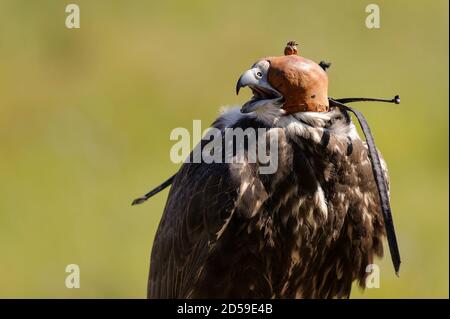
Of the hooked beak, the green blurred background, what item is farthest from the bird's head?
the green blurred background

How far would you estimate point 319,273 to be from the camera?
7055 mm

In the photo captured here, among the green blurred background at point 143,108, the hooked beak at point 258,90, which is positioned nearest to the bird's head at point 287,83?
the hooked beak at point 258,90

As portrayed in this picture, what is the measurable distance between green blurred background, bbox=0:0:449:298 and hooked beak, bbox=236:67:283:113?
5.22 m

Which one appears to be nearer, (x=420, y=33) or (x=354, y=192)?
(x=354, y=192)

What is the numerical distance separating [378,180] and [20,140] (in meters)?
8.36

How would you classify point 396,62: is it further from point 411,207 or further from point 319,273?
point 319,273

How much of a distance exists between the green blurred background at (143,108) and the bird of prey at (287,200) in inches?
192

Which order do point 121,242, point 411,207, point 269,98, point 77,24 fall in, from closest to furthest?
point 269,98 → point 121,242 → point 411,207 → point 77,24

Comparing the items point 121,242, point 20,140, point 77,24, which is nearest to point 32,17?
point 77,24

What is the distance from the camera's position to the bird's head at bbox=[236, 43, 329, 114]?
657cm

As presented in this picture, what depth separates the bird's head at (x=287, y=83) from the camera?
6.57m

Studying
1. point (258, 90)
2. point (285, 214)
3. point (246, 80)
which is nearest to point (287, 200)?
point (285, 214)

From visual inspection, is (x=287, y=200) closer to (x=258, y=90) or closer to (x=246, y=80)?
(x=258, y=90)

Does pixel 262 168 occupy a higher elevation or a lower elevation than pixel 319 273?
higher
